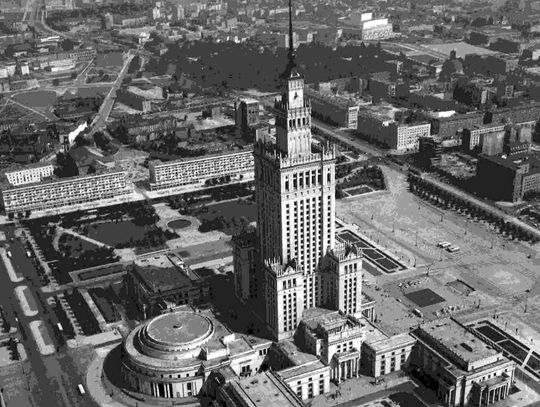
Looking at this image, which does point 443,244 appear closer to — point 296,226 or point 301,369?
point 296,226

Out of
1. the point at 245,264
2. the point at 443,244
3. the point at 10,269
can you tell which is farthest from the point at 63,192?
the point at 443,244

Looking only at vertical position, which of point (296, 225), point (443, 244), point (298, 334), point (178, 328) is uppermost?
point (296, 225)

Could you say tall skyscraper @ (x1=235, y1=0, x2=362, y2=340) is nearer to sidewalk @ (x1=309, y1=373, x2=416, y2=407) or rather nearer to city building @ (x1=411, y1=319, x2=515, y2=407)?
sidewalk @ (x1=309, y1=373, x2=416, y2=407)

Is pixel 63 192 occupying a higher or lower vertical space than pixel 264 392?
lower

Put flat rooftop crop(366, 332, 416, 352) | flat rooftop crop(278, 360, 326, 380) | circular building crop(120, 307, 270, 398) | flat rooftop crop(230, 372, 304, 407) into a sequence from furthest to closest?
1. flat rooftop crop(366, 332, 416, 352)
2. circular building crop(120, 307, 270, 398)
3. flat rooftop crop(278, 360, 326, 380)
4. flat rooftop crop(230, 372, 304, 407)

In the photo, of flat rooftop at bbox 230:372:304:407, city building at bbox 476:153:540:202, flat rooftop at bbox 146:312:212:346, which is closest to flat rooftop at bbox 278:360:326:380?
flat rooftop at bbox 230:372:304:407

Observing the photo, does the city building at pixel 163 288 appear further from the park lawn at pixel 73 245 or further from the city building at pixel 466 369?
the city building at pixel 466 369
